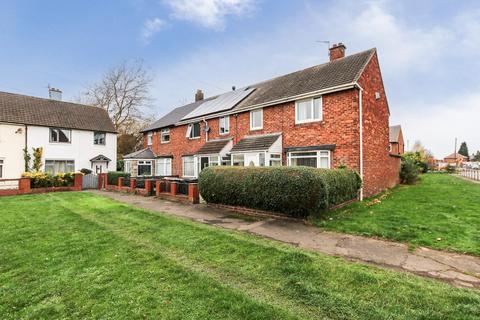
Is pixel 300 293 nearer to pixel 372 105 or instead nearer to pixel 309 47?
pixel 372 105

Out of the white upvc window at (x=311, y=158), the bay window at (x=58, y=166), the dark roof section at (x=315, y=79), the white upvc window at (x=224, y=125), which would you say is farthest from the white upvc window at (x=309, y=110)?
the bay window at (x=58, y=166)

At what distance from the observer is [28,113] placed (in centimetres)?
2372

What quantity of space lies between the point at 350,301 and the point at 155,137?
25.1 m

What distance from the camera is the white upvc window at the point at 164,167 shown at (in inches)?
920

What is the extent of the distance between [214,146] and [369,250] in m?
13.3

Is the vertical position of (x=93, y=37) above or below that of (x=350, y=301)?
above

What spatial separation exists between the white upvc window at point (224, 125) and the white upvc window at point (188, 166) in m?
3.80

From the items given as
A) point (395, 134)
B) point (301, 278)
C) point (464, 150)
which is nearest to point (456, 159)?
point (464, 150)

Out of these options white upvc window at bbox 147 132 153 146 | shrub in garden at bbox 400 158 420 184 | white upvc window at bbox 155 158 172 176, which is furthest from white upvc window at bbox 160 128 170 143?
shrub in garden at bbox 400 158 420 184

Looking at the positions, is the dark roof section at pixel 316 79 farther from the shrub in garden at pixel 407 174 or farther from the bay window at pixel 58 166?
the bay window at pixel 58 166

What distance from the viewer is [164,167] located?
78.4 feet

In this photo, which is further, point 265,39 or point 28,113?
point 28,113

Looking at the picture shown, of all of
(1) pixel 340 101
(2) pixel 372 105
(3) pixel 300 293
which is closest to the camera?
(3) pixel 300 293

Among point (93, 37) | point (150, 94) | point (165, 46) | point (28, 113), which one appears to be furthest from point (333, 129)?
point (150, 94)
